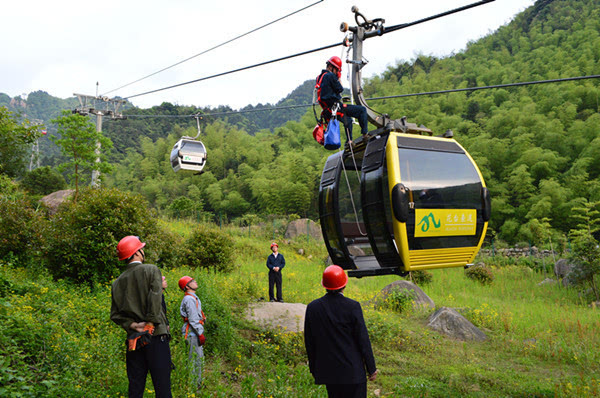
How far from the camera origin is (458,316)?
34.7 feet

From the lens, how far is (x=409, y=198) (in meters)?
4.68

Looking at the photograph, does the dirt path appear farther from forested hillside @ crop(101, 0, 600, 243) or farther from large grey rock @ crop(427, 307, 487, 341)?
forested hillside @ crop(101, 0, 600, 243)

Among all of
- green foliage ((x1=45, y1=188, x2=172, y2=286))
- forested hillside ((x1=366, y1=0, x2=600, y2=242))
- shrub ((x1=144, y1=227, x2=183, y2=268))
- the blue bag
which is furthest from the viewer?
forested hillside ((x1=366, y1=0, x2=600, y2=242))

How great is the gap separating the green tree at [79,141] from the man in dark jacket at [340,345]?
61.7 ft

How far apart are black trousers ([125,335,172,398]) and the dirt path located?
4957mm

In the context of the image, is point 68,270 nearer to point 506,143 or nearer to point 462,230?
point 462,230

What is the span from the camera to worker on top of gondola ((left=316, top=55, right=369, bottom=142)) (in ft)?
17.2

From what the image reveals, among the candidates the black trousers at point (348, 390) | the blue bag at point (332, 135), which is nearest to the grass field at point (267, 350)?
the black trousers at point (348, 390)

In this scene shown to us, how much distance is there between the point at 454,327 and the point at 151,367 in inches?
353

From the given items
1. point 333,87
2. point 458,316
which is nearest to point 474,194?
point 333,87

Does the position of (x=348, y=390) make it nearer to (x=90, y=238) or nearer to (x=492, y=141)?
(x=90, y=238)

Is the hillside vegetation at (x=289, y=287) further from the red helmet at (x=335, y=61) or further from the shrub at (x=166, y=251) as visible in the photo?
the red helmet at (x=335, y=61)

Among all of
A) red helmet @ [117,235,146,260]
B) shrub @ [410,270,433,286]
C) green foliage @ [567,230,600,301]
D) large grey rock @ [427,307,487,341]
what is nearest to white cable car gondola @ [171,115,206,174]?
large grey rock @ [427,307,487,341]

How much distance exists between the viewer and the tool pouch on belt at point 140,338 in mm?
3162
